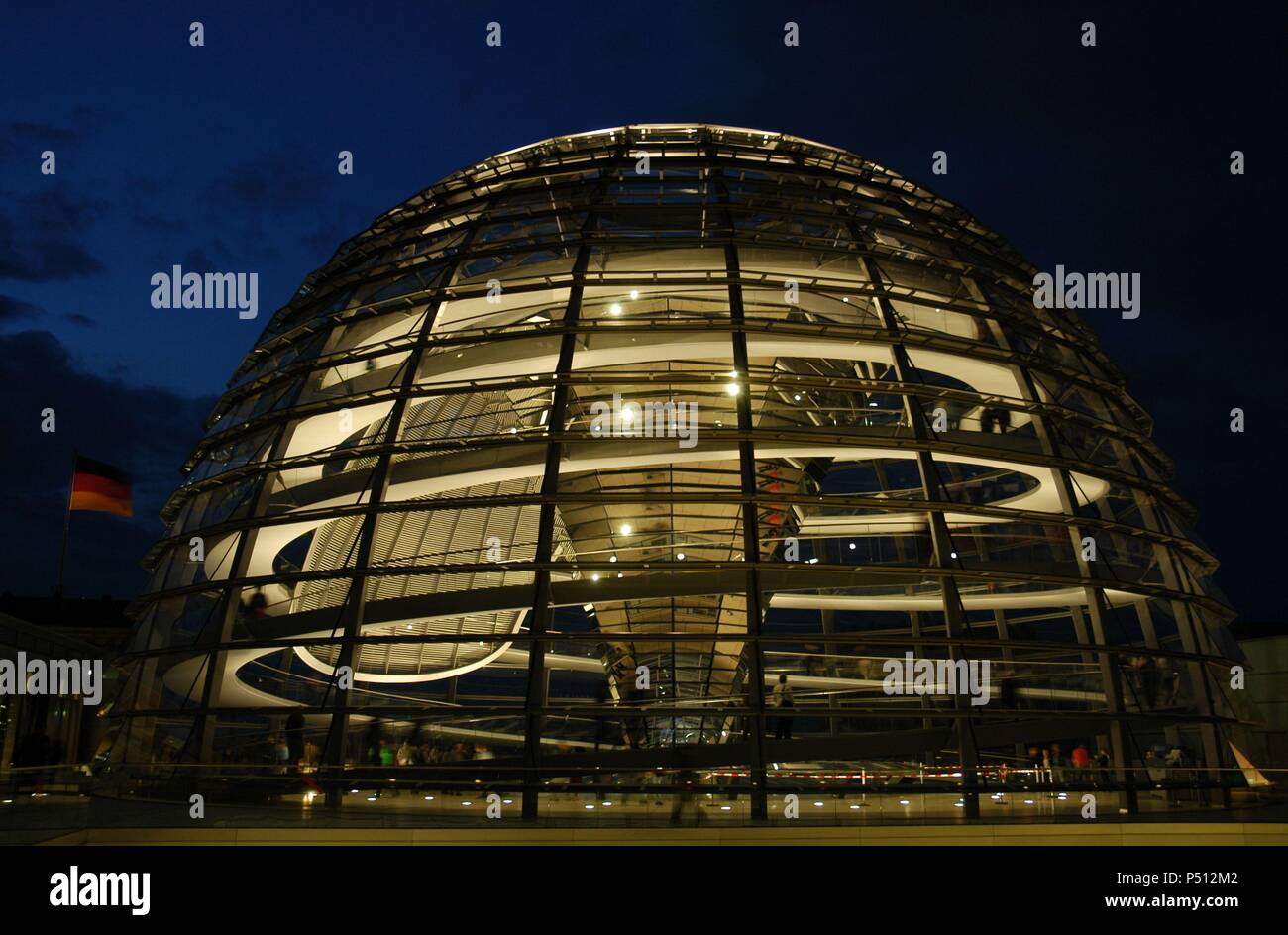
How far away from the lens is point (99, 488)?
122 ft

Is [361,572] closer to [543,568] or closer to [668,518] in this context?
[543,568]

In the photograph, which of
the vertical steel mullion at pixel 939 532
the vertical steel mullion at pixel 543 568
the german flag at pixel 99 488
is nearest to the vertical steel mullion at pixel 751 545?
the vertical steel mullion at pixel 939 532

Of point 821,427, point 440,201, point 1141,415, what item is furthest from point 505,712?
point 1141,415

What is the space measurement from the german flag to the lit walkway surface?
1539cm

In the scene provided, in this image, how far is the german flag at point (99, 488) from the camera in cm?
3669

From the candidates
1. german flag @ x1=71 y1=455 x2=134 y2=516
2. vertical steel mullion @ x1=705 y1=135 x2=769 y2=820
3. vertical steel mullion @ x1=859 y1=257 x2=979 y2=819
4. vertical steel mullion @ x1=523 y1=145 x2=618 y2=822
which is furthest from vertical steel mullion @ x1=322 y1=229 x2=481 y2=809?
german flag @ x1=71 y1=455 x2=134 y2=516

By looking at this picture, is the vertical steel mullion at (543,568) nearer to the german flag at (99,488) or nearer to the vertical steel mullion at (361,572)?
the vertical steel mullion at (361,572)

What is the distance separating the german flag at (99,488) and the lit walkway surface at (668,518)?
15.4 meters

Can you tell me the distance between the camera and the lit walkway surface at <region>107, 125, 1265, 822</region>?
16.2m

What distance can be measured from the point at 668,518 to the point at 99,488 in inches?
1012

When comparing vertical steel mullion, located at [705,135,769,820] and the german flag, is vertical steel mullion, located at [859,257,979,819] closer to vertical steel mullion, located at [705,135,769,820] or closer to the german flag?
vertical steel mullion, located at [705,135,769,820]

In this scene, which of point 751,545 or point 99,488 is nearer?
point 751,545

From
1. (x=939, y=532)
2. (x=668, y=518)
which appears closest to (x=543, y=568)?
(x=668, y=518)
